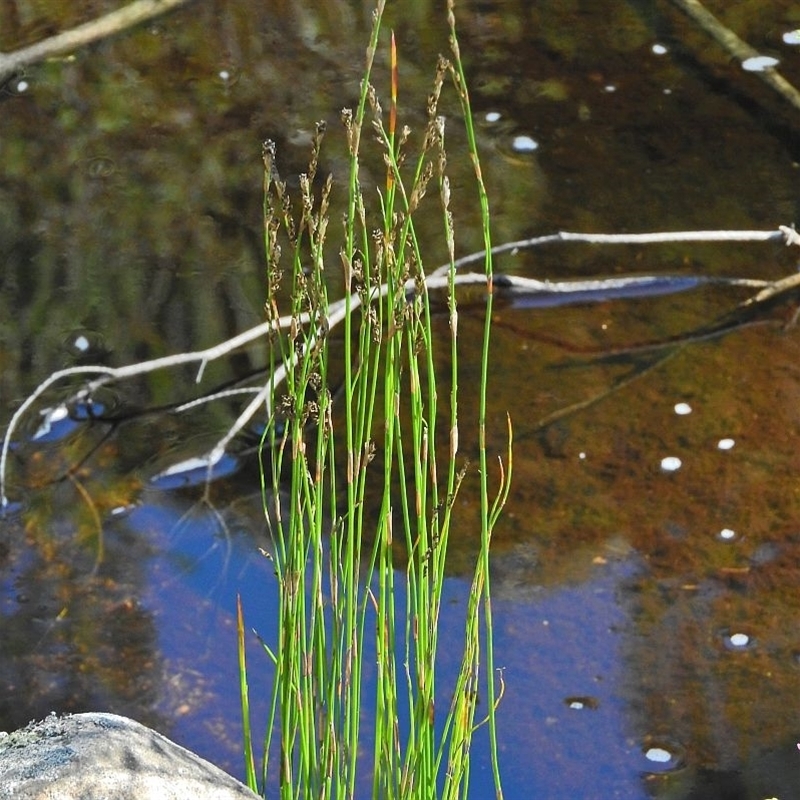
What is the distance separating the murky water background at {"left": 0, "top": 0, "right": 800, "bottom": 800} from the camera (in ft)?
6.53

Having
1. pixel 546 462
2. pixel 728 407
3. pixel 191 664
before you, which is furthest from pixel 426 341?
pixel 728 407

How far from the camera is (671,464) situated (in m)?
2.34

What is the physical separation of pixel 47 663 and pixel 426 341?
132 centimetres

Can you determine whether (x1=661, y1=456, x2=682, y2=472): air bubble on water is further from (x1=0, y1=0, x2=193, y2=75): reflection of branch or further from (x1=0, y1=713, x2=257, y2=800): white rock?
(x1=0, y1=0, x2=193, y2=75): reflection of branch

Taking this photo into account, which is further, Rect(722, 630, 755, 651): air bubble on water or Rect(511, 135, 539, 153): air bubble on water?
Rect(511, 135, 539, 153): air bubble on water

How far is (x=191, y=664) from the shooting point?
2062mm

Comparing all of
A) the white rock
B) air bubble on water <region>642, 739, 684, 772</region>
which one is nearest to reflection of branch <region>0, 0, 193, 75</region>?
air bubble on water <region>642, 739, 684, 772</region>

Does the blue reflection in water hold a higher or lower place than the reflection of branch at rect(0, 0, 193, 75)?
lower

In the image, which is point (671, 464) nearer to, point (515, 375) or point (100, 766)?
point (515, 375)

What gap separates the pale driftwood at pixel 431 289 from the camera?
2.38m

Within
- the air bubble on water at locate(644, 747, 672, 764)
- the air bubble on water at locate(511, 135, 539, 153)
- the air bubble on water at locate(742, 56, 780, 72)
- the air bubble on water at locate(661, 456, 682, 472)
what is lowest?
the air bubble on water at locate(644, 747, 672, 764)

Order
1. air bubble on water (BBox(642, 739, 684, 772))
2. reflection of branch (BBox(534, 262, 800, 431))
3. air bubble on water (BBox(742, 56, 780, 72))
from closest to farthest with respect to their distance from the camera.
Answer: air bubble on water (BBox(642, 739, 684, 772)) → reflection of branch (BBox(534, 262, 800, 431)) → air bubble on water (BBox(742, 56, 780, 72))

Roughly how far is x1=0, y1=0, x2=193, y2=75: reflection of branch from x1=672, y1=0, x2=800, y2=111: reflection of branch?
1545mm

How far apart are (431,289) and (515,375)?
36cm
